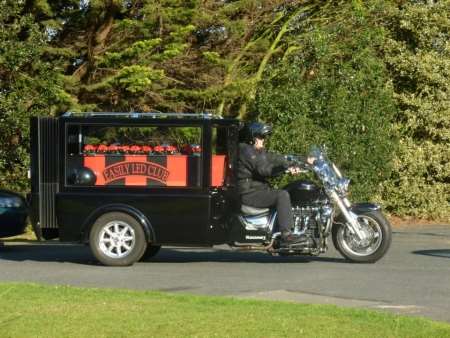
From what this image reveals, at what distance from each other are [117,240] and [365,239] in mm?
3225

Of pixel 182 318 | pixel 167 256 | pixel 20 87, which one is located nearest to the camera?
pixel 182 318

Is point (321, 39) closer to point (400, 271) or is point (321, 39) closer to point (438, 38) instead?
point (438, 38)

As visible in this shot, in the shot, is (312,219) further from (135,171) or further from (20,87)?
(20,87)

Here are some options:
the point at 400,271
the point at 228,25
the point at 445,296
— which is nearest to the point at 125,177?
the point at 400,271

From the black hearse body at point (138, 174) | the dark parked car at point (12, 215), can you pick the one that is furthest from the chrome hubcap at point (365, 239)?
the dark parked car at point (12, 215)

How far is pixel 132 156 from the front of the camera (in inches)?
509

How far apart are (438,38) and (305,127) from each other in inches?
173

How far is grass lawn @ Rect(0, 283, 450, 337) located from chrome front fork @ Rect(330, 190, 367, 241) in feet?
11.3

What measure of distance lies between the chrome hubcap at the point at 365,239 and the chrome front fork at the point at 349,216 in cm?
5

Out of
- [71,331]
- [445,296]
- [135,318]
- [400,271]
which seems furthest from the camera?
[400,271]

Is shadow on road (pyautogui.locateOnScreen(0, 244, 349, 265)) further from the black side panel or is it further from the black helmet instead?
the black helmet

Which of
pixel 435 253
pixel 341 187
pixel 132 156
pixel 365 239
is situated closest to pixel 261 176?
pixel 341 187

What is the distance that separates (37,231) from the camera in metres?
13.1

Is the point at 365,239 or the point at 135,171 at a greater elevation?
the point at 135,171
